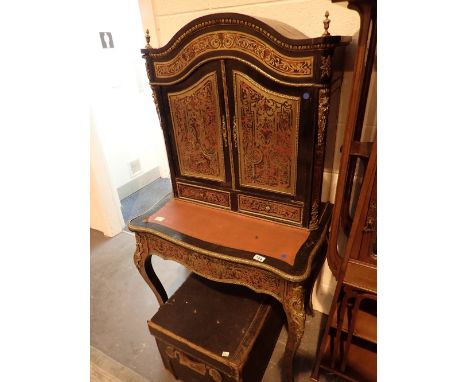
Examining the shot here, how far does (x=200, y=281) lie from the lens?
5.08 ft

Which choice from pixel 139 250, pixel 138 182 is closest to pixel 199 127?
pixel 139 250

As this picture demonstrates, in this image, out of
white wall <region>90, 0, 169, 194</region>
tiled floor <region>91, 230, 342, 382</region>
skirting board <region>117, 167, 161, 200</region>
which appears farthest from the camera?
skirting board <region>117, 167, 161, 200</region>

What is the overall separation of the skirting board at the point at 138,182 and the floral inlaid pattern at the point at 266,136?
7.81 ft

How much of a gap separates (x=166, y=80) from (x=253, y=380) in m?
1.44

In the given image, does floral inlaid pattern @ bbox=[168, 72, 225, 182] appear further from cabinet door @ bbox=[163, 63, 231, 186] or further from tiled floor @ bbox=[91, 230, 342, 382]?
tiled floor @ bbox=[91, 230, 342, 382]

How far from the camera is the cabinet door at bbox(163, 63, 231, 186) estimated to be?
3.80 feet

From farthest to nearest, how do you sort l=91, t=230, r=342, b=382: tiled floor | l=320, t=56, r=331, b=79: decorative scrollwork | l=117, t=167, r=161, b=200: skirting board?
l=117, t=167, r=161, b=200: skirting board, l=91, t=230, r=342, b=382: tiled floor, l=320, t=56, r=331, b=79: decorative scrollwork

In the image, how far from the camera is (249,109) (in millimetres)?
1113

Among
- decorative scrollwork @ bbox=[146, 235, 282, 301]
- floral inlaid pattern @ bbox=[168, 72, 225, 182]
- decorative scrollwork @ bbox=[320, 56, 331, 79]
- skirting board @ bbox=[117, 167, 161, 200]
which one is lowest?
skirting board @ bbox=[117, 167, 161, 200]

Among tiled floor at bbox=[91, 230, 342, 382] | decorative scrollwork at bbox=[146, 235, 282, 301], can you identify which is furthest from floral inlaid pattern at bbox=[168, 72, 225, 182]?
tiled floor at bbox=[91, 230, 342, 382]

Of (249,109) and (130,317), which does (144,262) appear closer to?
(130,317)

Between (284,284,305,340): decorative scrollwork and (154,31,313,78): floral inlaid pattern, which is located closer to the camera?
(154,31,313,78): floral inlaid pattern
